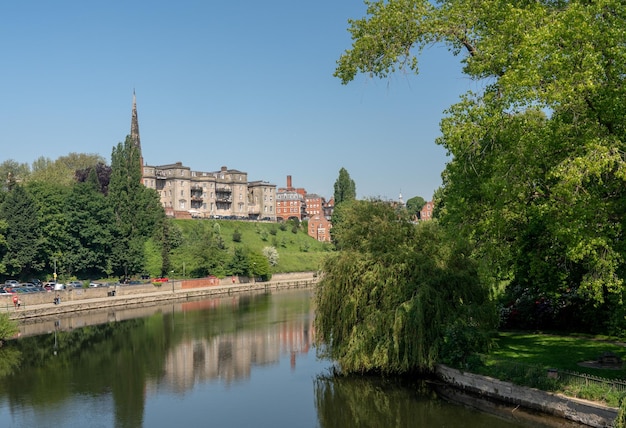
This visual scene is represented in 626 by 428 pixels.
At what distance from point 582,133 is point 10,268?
64268mm

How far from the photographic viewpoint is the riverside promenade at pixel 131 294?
53.1m

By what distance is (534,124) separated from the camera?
19312 millimetres

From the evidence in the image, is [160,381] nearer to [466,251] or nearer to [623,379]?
[466,251]

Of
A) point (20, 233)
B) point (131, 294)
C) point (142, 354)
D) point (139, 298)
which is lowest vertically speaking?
point (142, 354)

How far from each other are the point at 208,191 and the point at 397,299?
108 meters

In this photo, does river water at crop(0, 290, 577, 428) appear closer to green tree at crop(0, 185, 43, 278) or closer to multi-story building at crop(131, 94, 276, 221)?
green tree at crop(0, 185, 43, 278)

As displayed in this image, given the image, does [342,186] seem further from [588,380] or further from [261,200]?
[588,380]

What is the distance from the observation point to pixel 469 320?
26.3 m

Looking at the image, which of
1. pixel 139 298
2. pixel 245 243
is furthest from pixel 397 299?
pixel 245 243

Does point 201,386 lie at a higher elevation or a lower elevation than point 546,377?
lower

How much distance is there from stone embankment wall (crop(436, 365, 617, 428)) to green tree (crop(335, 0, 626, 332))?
3509 millimetres

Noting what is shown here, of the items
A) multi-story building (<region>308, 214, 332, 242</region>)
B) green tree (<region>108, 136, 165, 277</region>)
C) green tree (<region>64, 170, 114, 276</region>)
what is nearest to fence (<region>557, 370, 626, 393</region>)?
green tree (<region>64, 170, 114, 276</region>)

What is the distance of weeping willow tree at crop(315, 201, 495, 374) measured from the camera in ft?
84.4

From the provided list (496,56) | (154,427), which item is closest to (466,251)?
(496,56)
